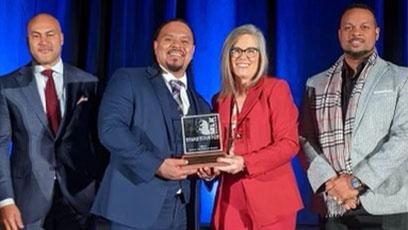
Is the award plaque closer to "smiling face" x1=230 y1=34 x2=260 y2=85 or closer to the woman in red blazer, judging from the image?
the woman in red blazer

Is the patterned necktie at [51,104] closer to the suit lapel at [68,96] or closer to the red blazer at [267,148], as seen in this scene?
the suit lapel at [68,96]

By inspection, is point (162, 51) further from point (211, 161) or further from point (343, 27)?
point (343, 27)

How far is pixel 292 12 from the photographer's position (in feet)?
14.1

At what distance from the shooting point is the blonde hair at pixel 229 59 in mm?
2711

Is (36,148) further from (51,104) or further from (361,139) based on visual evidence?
(361,139)

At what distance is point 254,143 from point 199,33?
6.09 feet

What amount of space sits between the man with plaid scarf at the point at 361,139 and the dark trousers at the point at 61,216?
1.07 metres

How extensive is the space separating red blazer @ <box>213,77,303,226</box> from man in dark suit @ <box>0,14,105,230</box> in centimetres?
65

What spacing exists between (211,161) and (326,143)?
2.09 feet

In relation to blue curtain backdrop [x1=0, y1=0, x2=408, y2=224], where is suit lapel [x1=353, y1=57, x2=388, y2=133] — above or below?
below

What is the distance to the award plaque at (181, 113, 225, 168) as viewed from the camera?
2.53m

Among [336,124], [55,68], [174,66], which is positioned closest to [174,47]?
[174,66]

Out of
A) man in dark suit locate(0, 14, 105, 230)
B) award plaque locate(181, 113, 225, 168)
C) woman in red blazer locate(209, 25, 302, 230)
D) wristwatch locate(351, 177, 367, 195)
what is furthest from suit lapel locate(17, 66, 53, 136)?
wristwatch locate(351, 177, 367, 195)

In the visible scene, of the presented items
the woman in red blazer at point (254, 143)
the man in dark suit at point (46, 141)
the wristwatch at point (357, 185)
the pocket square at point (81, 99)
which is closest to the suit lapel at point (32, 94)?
the man in dark suit at point (46, 141)
